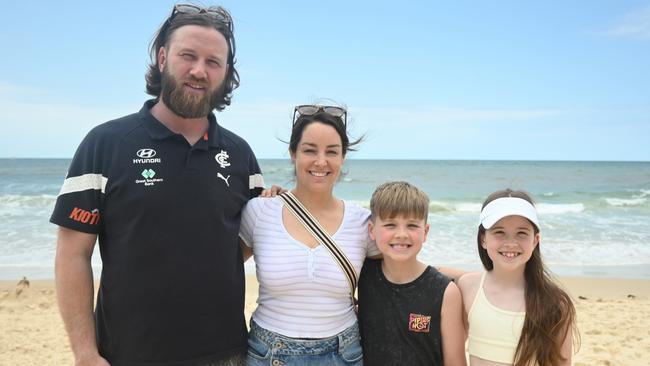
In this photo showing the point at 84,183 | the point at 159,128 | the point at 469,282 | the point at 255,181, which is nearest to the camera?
the point at 84,183

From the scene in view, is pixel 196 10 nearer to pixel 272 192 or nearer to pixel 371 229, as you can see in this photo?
pixel 272 192

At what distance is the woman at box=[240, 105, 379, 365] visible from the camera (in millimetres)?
2570

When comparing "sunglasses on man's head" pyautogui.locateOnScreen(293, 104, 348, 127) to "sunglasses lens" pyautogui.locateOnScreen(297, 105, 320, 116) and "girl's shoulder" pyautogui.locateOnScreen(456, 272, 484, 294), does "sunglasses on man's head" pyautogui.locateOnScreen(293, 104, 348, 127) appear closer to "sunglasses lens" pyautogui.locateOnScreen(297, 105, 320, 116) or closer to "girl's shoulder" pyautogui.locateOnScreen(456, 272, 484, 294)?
"sunglasses lens" pyautogui.locateOnScreen(297, 105, 320, 116)

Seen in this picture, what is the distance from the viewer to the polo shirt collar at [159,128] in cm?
253

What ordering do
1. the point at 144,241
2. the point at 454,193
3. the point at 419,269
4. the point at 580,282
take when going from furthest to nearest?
1. the point at 454,193
2. the point at 580,282
3. the point at 419,269
4. the point at 144,241

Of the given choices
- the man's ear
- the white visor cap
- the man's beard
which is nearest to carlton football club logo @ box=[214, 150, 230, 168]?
the man's beard

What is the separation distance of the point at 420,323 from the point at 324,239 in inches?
26.9

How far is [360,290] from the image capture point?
282 cm

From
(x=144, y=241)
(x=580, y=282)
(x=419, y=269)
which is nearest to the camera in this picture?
(x=144, y=241)

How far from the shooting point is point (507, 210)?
2.72 meters

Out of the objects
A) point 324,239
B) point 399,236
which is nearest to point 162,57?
point 324,239

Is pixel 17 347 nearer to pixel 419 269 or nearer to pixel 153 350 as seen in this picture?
pixel 153 350

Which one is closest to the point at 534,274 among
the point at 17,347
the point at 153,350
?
the point at 153,350

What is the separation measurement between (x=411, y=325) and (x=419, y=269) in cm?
31
